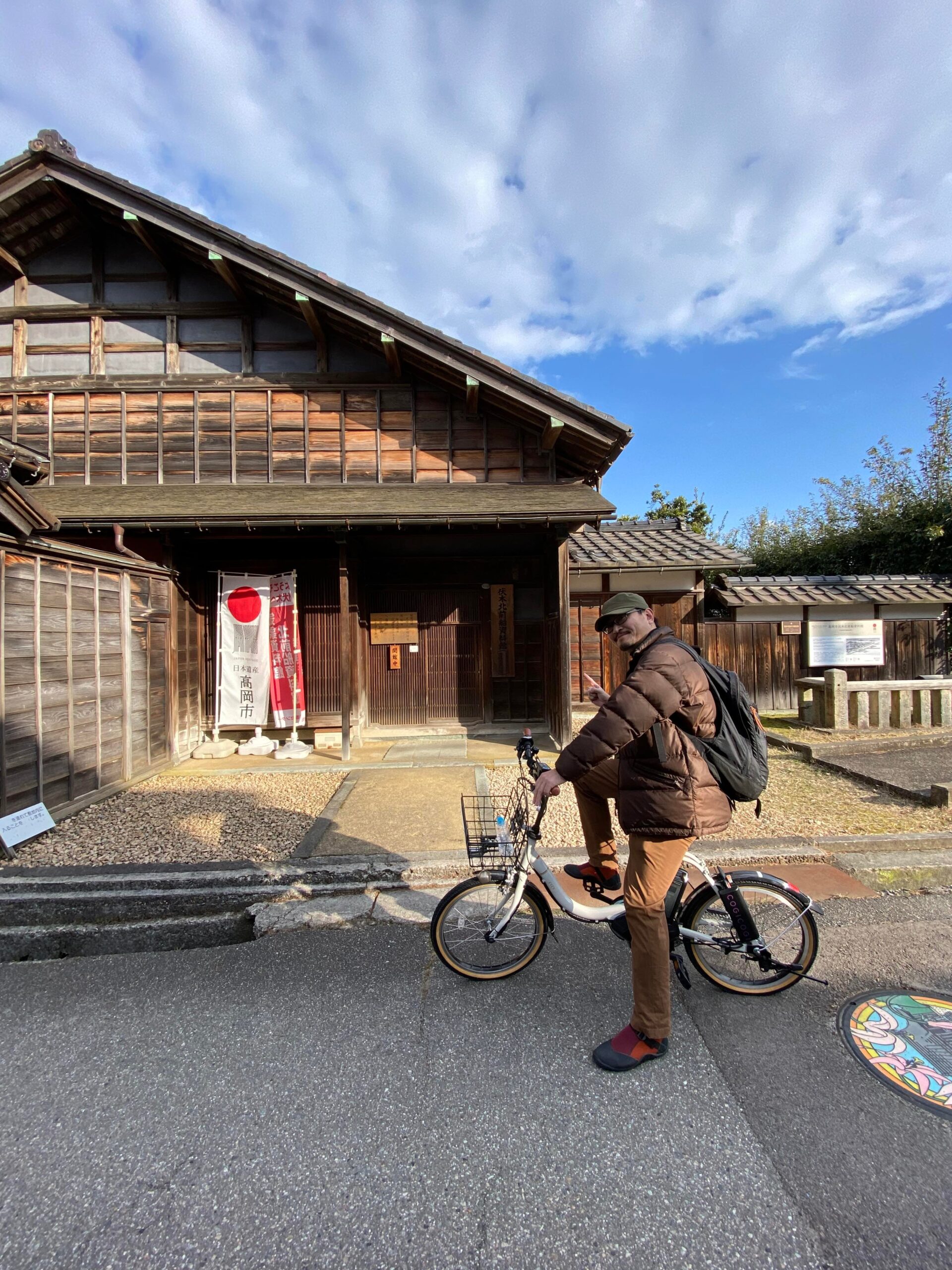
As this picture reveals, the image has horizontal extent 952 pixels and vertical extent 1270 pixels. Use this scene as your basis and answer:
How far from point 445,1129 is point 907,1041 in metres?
2.06

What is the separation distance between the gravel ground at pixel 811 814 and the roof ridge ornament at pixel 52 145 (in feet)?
34.5

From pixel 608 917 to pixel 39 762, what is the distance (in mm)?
5270

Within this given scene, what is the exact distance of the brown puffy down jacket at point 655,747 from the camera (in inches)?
91.9

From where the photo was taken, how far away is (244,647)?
8492 mm

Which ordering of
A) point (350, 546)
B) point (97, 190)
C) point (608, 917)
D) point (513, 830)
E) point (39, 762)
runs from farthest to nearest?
1. point (350, 546)
2. point (97, 190)
3. point (39, 762)
4. point (513, 830)
5. point (608, 917)

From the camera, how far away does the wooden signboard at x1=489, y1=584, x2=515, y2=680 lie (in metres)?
9.29

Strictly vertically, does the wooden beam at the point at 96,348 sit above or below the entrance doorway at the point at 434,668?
above

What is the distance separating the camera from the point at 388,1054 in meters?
2.47

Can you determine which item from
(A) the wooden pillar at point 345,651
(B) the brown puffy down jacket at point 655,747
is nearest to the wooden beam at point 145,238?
(A) the wooden pillar at point 345,651

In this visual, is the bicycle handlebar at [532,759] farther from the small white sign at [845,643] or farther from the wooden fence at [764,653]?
the small white sign at [845,643]

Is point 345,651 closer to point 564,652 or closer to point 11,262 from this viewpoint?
point 564,652

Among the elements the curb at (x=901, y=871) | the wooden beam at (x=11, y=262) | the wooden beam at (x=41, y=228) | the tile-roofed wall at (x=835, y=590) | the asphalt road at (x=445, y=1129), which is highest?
the wooden beam at (x=41, y=228)

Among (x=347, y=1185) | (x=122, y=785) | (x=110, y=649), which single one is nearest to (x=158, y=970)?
(x=347, y=1185)

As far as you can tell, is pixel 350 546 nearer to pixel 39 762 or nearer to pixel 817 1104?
pixel 39 762
